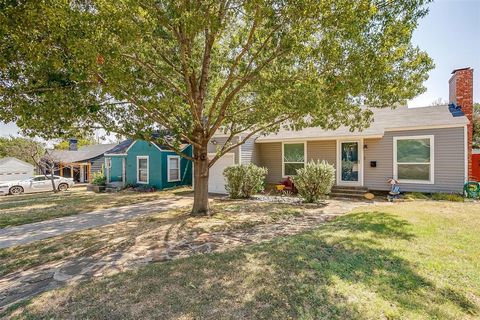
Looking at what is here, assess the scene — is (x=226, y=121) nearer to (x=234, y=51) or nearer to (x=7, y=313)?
(x=234, y=51)

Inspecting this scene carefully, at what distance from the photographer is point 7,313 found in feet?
10.5

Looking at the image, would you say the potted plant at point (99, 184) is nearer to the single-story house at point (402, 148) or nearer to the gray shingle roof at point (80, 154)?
the single-story house at point (402, 148)

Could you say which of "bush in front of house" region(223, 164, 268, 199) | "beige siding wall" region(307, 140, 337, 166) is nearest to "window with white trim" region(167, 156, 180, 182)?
"bush in front of house" region(223, 164, 268, 199)

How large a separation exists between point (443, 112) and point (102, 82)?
1400 centimetres

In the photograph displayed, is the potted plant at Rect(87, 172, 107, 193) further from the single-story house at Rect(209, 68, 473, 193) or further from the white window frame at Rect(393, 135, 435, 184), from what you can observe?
the white window frame at Rect(393, 135, 435, 184)

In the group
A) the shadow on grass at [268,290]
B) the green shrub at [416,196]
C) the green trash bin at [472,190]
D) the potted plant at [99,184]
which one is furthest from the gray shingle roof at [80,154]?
the green trash bin at [472,190]

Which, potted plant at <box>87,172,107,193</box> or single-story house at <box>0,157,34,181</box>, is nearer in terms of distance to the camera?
potted plant at <box>87,172,107,193</box>

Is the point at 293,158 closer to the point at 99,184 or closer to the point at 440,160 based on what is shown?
the point at 440,160

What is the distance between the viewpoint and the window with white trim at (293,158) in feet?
48.8

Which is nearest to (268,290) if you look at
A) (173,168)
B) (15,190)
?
(173,168)

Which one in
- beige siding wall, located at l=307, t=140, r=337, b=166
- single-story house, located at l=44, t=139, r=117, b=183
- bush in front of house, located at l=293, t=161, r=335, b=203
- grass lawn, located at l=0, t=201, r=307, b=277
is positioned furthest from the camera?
single-story house, located at l=44, t=139, r=117, b=183

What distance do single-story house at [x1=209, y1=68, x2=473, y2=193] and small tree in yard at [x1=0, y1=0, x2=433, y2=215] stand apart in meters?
5.14

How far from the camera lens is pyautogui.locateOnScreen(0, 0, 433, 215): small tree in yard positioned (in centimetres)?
490

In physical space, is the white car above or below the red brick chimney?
below
